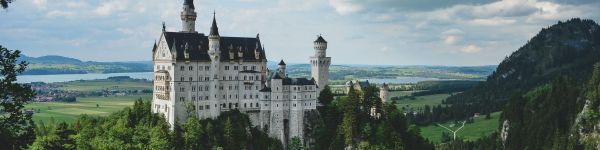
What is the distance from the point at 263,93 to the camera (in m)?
Answer: 116

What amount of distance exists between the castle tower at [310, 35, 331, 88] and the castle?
740 centimetres

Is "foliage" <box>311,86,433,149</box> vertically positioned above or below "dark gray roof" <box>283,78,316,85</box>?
below

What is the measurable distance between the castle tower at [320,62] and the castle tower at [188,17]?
2521 cm

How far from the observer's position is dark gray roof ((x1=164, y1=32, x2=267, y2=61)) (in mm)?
109562

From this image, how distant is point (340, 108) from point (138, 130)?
3711cm

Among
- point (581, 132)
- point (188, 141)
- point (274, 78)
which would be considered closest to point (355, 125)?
point (274, 78)

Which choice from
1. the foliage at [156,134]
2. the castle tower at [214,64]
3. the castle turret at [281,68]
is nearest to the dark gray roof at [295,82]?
the castle turret at [281,68]

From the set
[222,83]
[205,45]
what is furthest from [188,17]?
[222,83]

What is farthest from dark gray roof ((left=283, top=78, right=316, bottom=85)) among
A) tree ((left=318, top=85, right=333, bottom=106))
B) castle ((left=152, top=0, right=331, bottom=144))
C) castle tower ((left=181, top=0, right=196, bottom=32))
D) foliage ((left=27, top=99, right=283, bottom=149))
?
castle tower ((left=181, top=0, right=196, bottom=32))

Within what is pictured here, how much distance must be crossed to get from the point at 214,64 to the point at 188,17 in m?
11.0

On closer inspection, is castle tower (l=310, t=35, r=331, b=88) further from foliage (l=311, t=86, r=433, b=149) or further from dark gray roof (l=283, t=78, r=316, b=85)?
dark gray roof (l=283, t=78, r=316, b=85)

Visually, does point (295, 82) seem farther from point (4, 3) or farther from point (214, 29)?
point (4, 3)

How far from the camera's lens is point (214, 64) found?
112 metres

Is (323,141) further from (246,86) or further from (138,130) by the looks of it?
(138,130)
